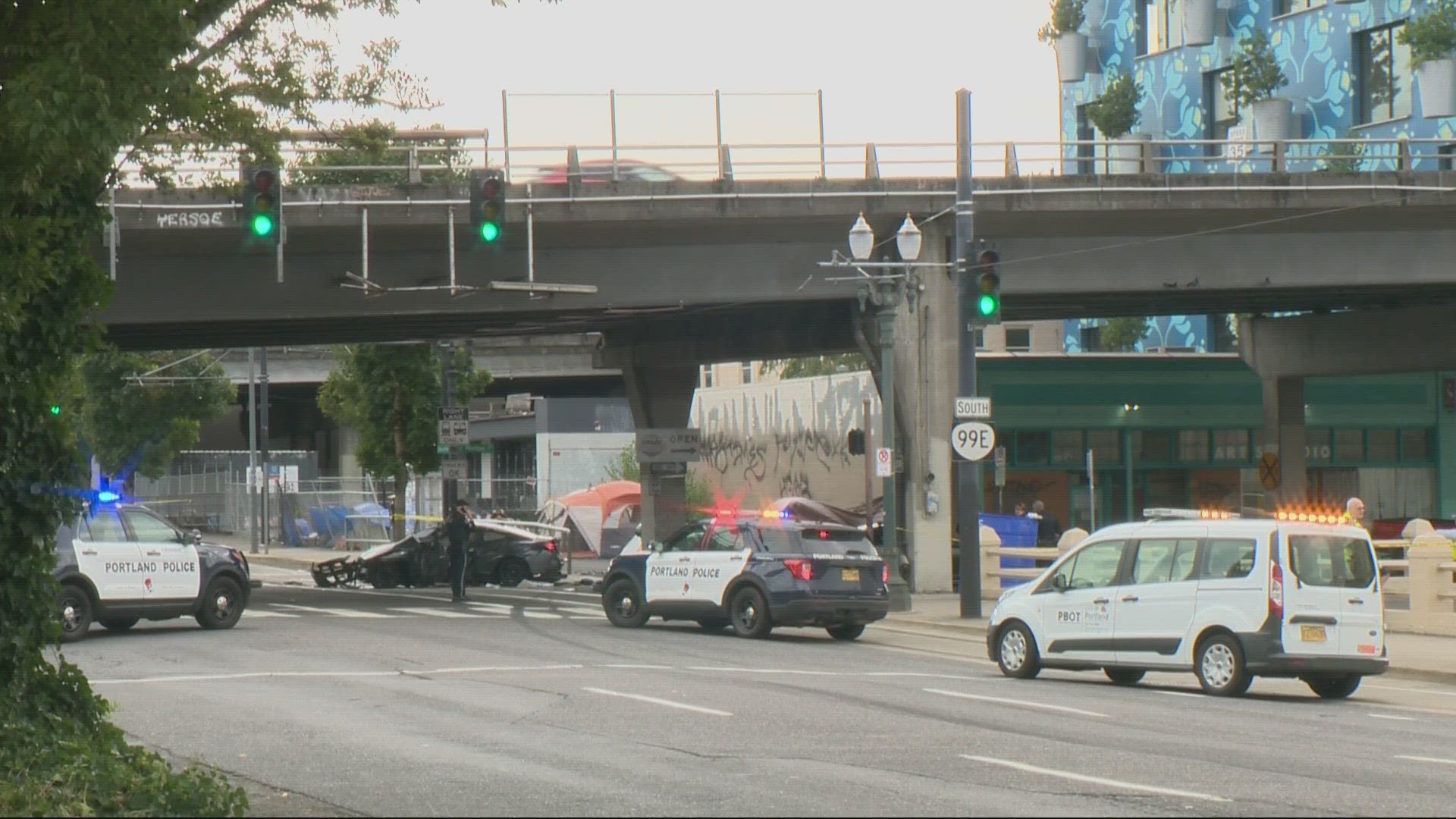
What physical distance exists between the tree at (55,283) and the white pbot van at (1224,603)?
1091cm

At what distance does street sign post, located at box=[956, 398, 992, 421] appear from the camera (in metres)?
27.5

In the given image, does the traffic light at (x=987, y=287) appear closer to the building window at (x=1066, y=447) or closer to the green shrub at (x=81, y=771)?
the green shrub at (x=81, y=771)

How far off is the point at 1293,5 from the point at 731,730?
52.9 metres

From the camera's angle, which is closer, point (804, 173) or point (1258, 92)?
point (804, 173)

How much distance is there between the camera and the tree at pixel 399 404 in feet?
158

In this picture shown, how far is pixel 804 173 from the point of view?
115ft

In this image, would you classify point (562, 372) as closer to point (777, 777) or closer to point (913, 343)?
point (913, 343)

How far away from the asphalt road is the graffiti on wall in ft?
106

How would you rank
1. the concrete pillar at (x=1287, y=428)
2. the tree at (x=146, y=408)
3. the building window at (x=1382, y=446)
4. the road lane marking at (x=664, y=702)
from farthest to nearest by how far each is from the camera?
the tree at (x=146, y=408)
the building window at (x=1382, y=446)
the concrete pillar at (x=1287, y=428)
the road lane marking at (x=664, y=702)

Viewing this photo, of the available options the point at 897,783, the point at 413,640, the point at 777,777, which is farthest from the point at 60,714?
the point at 413,640

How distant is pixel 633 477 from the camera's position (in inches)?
2569

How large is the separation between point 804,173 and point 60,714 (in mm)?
24737

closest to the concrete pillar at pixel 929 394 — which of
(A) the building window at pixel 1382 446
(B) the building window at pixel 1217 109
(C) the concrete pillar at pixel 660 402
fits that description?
(C) the concrete pillar at pixel 660 402

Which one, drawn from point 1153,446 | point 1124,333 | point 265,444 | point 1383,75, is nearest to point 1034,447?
point 1153,446
